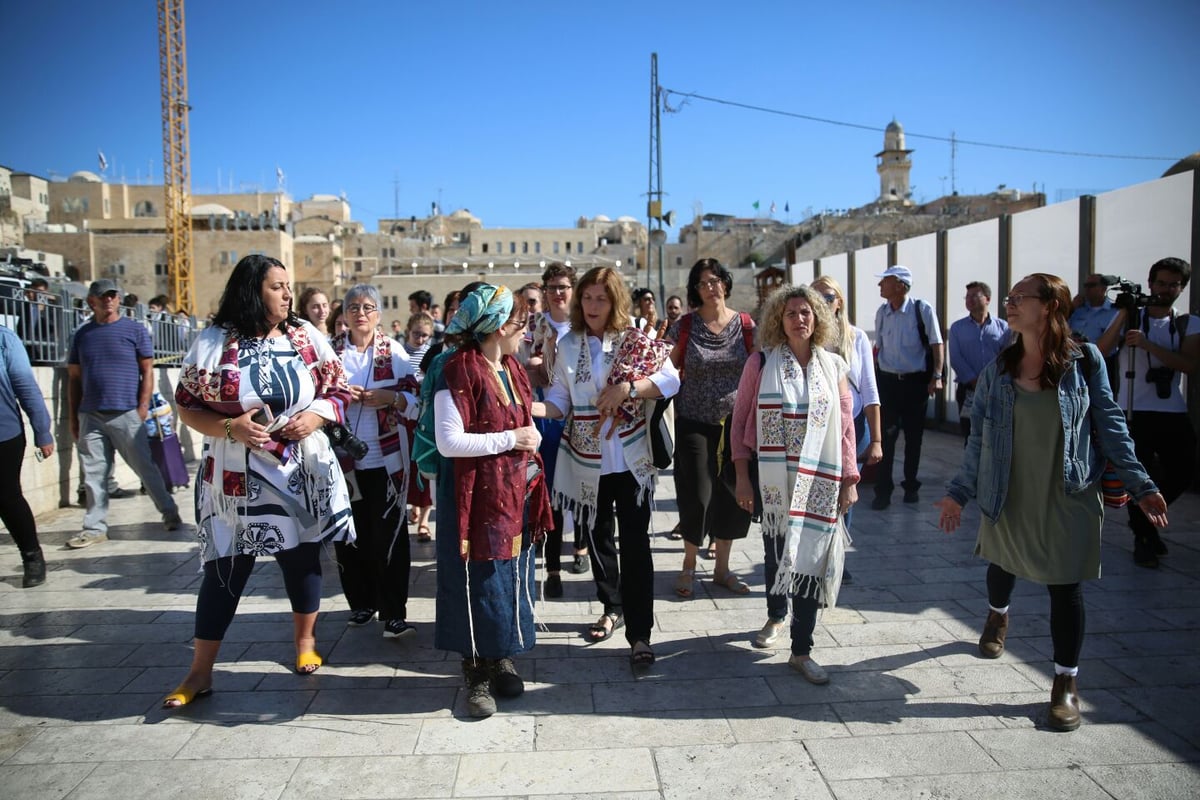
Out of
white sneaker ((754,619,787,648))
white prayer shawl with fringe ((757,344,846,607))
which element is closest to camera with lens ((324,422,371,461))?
white prayer shawl with fringe ((757,344,846,607))

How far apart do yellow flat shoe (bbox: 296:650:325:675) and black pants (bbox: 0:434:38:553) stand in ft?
8.39

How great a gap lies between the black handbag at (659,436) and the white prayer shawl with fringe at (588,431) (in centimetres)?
4

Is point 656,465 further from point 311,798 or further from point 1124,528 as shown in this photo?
point 1124,528

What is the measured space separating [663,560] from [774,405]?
2223 mm

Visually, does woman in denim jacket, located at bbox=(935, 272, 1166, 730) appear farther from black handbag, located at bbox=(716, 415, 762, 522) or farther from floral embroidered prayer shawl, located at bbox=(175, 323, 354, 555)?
floral embroidered prayer shawl, located at bbox=(175, 323, 354, 555)

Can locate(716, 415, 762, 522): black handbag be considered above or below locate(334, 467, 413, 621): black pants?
above

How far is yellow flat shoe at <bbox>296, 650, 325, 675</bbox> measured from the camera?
379cm

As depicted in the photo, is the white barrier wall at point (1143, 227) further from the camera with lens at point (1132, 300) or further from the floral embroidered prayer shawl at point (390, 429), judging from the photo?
the floral embroidered prayer shawl at point (390, 429)

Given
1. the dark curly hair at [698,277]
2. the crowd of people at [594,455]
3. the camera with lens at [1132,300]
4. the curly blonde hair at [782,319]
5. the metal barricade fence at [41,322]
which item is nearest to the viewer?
the crowd of people at [594,455]

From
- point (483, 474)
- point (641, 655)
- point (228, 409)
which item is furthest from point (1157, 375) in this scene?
point (228, 409)

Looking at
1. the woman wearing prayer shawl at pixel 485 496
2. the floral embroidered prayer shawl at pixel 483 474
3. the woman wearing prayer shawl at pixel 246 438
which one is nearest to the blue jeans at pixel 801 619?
the woman wearing prayer shawl at pixel 485 496

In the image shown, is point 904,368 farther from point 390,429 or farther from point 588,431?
point 390,429

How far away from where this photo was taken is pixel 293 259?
76.2 m

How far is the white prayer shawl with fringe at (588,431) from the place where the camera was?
3.88 m
